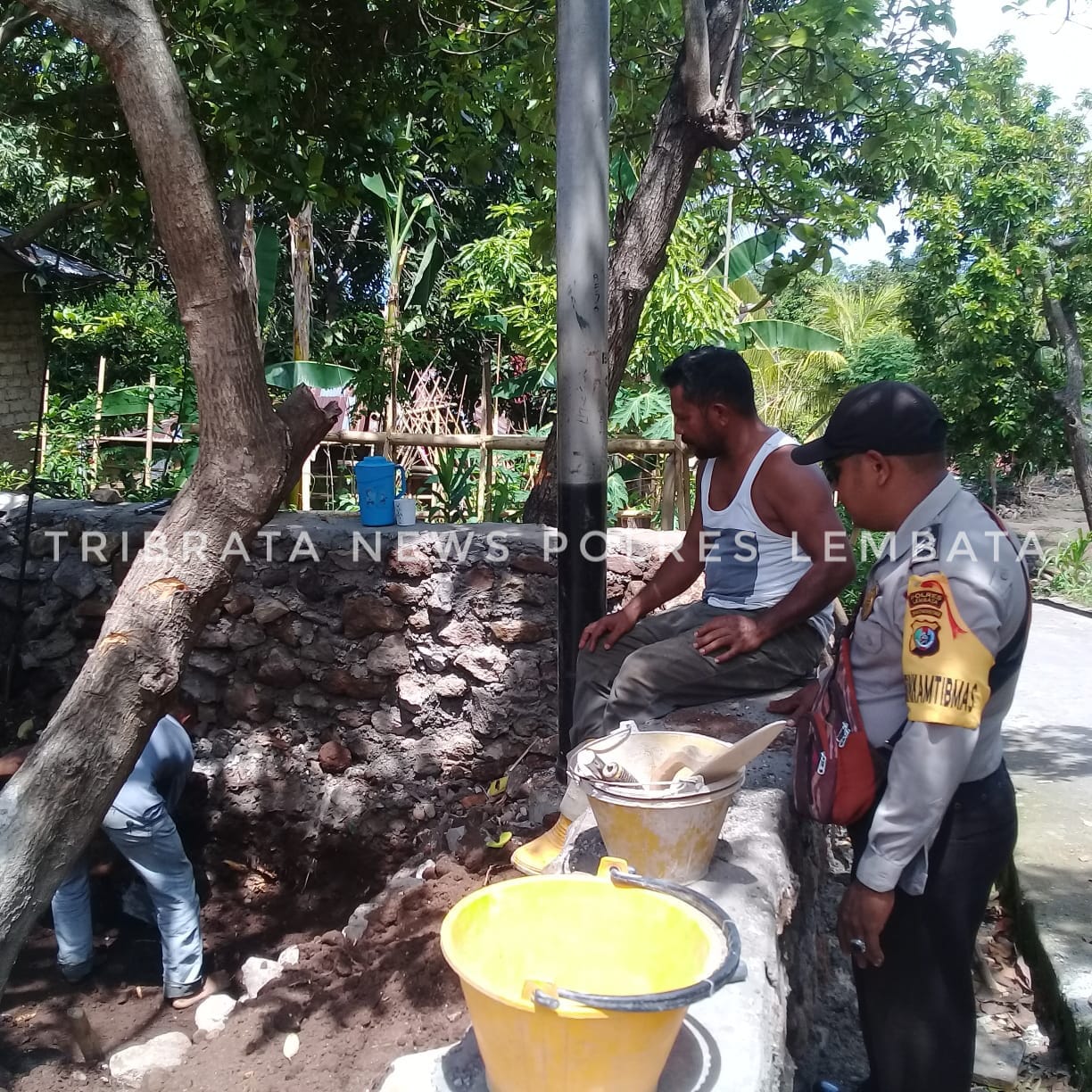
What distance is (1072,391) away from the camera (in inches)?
436

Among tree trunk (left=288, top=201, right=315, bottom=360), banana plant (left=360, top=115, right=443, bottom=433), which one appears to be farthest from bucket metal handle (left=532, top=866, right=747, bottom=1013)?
tree trunk (left=288, top=201, right=315, bottom=360)

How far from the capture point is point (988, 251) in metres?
11.0

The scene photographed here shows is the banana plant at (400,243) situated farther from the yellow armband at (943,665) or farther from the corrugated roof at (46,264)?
the yellow armband at (943,665)

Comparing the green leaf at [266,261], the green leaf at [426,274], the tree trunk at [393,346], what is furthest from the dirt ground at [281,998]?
the green leaf at [426,274]

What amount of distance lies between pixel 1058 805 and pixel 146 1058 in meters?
3.79

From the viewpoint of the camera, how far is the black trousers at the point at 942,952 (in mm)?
1963

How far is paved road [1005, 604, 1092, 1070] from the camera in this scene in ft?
9.89

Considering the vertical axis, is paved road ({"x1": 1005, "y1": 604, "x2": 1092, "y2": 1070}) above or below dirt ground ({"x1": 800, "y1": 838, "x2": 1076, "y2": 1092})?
above

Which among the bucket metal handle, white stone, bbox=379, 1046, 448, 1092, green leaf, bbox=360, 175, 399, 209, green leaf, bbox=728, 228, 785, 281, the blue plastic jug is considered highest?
green leaf, bbox=360, 175, 399, 209

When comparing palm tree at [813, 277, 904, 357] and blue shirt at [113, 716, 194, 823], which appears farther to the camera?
palm tree at [813, 277, 904, 357]

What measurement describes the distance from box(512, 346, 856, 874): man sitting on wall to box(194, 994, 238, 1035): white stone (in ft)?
5.56

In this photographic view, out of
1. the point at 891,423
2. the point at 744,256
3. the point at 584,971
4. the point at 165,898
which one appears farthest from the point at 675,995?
the point at 744,256

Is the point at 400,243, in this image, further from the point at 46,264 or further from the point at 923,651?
the point at 923,651

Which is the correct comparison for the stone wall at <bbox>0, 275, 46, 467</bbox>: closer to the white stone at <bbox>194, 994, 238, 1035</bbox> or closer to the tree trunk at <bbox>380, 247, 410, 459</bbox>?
the tree trunk at <bbox>380, 247, 410, 459</bbox>
